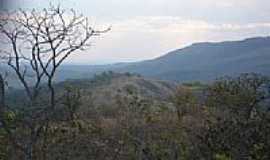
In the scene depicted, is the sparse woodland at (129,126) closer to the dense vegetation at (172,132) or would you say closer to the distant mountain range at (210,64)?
the dense vegetation at (172,132)

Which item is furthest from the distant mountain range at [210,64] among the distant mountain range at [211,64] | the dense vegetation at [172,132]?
the dense vegetation at [172,132]

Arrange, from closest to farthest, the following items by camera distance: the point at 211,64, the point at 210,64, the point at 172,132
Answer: the point at 172,132 < the point at 211,64 < the point at 210,64

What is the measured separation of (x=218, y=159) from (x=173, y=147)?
453 cm

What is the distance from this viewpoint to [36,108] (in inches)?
514

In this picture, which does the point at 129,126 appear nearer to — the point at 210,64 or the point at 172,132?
the point at 172,132

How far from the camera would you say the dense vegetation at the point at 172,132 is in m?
12.5

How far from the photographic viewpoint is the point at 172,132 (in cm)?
1878

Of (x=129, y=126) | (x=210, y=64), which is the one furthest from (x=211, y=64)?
(x=129, y=126)

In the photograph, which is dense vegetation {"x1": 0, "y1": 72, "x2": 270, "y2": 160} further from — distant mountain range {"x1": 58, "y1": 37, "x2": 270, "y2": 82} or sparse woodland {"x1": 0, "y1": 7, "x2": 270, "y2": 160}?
distant mountain range {"x1": 58, "y1": 37, "x2": 270, "y2": 82}

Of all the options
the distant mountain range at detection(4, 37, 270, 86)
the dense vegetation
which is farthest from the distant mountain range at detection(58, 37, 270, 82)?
the dense vegetation

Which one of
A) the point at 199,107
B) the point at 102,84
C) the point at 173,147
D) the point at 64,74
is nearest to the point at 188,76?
the point at 64,74

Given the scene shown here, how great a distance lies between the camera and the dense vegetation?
1248 centimetres

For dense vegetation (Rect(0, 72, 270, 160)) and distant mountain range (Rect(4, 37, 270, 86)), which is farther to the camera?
distant mountain range (Rect(4, 37, 270, 86))

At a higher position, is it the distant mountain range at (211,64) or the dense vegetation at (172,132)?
the dense vegetation at (172,132)
